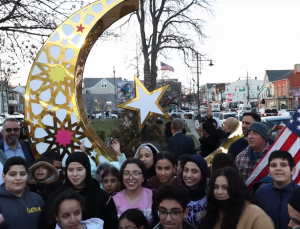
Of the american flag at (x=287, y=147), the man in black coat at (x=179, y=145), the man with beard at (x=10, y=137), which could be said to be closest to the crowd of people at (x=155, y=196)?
the american flag at (x=287, y=147)

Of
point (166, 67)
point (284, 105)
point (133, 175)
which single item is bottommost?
point (133, 175)

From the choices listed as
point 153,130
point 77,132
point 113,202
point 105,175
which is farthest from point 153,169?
point 153,130

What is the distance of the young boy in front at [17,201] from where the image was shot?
336cm

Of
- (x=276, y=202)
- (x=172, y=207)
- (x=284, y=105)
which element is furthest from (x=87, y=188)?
(x=284, y=105)

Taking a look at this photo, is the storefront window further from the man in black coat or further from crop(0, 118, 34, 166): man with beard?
crop(0, 118, 34, 166): man with beard

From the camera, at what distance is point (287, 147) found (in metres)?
4.45

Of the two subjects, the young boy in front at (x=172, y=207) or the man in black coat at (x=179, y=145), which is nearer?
the young boy in front at (x=172, y=207)

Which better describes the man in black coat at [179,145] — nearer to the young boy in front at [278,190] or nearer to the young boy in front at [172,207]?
the young boy in front at [278,190]

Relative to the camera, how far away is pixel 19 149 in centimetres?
590

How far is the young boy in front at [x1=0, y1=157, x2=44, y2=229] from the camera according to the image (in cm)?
336

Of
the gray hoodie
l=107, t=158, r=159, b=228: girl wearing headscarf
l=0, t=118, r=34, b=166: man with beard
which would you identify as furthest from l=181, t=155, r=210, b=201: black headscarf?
l=0, t=118, r=34, b=166: man with beard

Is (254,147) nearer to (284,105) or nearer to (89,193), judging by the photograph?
(89,193)

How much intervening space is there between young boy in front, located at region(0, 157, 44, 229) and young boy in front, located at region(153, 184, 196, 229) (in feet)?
4.04

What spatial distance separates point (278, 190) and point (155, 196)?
1.15m
